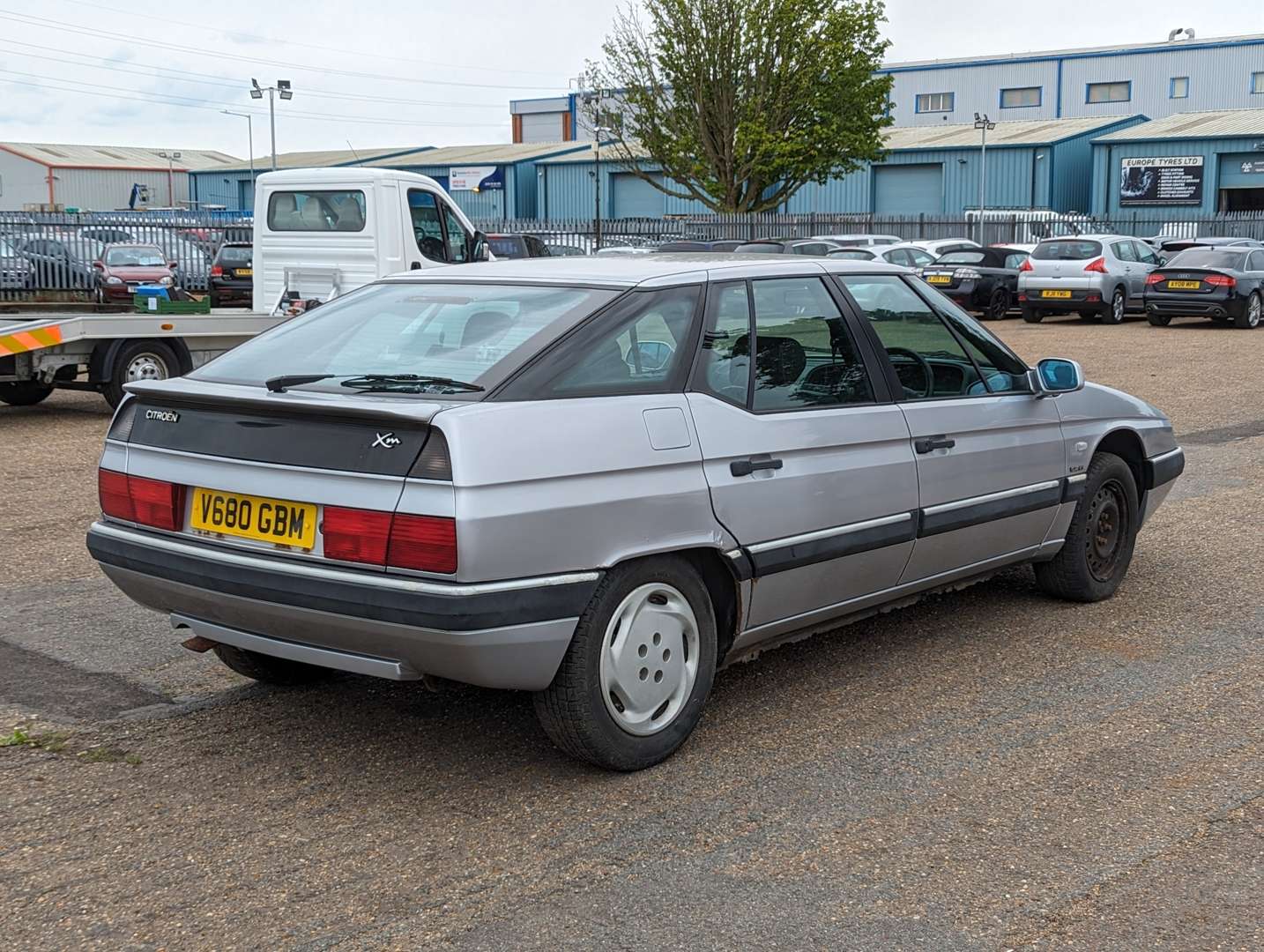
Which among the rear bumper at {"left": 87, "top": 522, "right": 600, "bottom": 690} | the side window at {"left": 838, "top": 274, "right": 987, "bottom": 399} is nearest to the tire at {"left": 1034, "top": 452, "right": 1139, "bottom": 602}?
the side window at {"left": 838, "top": 274, "right": 987, "bottom": 399}

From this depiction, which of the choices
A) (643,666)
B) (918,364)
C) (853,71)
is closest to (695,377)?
(643,666)

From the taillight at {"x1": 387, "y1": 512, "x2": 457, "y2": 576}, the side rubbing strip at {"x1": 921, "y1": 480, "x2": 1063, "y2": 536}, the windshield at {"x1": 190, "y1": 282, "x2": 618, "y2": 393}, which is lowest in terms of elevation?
the side rubbing strip at {"x1": 921, "y1": 480, "x2": 1063, "y2": 536}

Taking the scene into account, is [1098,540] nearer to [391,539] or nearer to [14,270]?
[391,539]

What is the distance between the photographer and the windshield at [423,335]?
434 cm

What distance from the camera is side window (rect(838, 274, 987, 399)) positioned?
5316 millimetres

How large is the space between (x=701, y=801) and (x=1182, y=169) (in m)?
51.7

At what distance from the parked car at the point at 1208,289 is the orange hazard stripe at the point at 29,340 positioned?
786 inches

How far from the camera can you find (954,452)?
17.6 feet

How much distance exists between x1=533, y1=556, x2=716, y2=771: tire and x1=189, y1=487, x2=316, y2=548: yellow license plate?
0.80 meters

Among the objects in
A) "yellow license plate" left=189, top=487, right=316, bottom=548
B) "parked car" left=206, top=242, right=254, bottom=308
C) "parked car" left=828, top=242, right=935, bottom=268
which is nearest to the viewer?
"yellow license plate" left=189, top=487, right=316, bottom=548

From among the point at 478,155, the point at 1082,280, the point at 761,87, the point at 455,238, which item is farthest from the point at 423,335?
the point at 478,155

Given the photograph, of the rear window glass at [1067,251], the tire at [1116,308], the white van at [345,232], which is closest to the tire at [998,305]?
the rear window glass at [1067,251]

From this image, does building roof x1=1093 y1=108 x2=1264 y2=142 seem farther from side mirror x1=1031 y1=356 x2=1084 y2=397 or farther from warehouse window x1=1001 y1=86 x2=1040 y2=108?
side mirror x1=1031 y1=356 x2=1084 y2=397

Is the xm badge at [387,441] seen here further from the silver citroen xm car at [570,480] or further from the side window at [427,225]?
the side window at [427,225]
